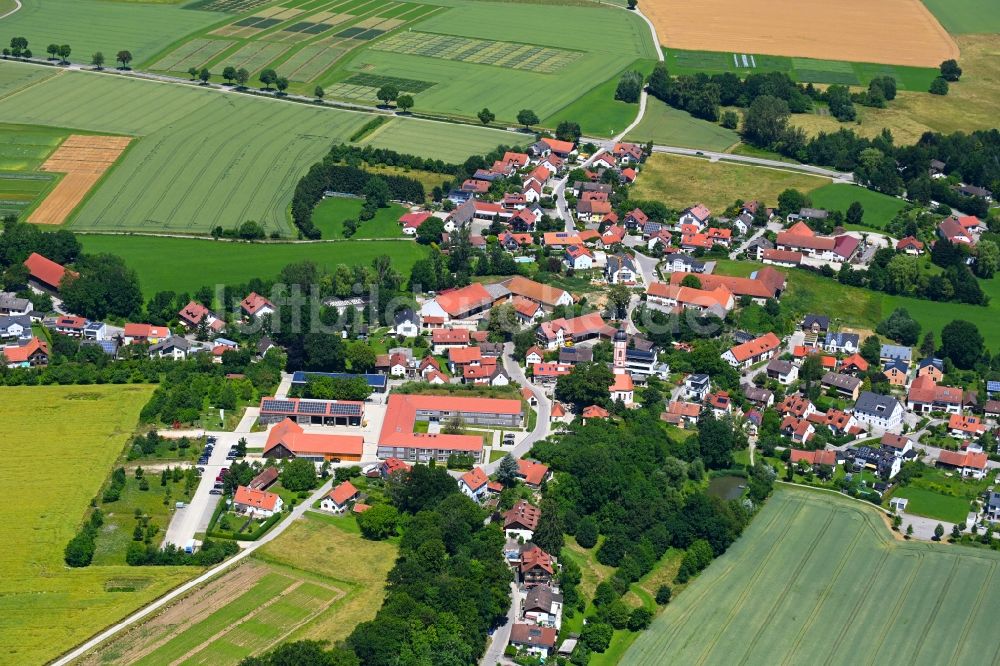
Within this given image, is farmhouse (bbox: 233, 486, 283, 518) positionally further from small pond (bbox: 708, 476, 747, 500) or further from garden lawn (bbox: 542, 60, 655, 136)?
garden lawn (bbox: 542, 60, 655, 136)

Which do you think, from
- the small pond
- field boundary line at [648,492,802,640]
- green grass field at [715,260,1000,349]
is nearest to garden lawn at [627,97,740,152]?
green grass field at [715,260,1000,349]

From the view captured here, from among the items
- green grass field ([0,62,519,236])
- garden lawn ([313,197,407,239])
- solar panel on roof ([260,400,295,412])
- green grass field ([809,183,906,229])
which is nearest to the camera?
solar panel on roof ([260,400,295,412])

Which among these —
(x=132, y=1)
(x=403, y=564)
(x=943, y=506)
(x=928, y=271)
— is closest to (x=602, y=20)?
(x=132, y=1)

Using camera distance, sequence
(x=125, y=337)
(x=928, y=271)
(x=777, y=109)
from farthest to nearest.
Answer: (x=777, y=109), (x=928, y=271), (x=125, y=337)

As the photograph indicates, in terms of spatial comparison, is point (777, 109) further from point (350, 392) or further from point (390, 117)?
point (350, 392)

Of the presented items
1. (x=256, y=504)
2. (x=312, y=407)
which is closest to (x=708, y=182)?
(x=312, y=407)

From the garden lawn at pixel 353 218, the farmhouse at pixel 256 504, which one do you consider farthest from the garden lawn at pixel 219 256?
the farmhouse at pixel 256 504
